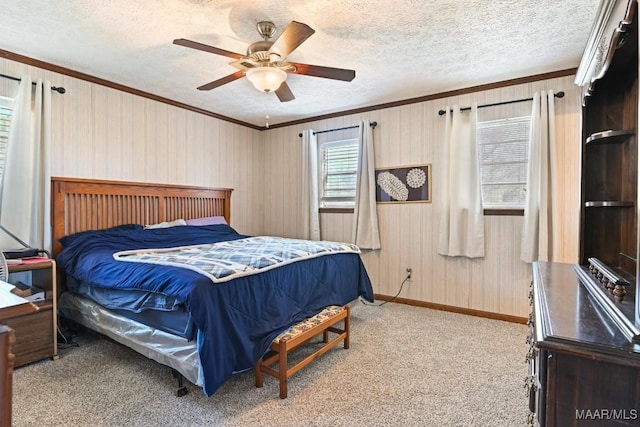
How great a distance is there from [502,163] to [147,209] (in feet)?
12.8

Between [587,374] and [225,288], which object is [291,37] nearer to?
[225,288]

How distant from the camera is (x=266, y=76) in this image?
236cm

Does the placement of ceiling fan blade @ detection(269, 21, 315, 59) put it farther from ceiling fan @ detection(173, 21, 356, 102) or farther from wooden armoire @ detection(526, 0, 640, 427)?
wooden armoire @ detection(526, 0, 640, 427)

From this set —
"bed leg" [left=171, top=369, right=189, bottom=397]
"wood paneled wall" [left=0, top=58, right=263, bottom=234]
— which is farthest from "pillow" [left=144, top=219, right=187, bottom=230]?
"bed leg" [left=171, top=369, right=189, bottom=397]

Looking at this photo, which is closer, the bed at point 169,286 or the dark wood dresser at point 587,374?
the dark wood dresser at point 587,374

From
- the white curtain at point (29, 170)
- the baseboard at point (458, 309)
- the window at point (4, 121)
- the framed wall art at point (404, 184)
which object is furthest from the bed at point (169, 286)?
the framed wall art at point (404, 184)

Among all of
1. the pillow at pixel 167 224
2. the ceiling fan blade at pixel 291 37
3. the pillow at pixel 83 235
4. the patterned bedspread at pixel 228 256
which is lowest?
the patterned bedspread at pixel 228 256

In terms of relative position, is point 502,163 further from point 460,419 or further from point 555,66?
point 460,419

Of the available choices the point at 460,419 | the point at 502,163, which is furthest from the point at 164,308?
the point at 502,163

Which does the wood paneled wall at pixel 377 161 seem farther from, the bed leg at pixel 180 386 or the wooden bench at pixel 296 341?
the bed leg at pixel 180 386

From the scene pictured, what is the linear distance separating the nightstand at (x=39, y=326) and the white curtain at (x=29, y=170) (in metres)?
0.40

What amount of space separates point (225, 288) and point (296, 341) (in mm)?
599

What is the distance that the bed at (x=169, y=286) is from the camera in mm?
1868

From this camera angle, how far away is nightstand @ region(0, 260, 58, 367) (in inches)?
92.7
